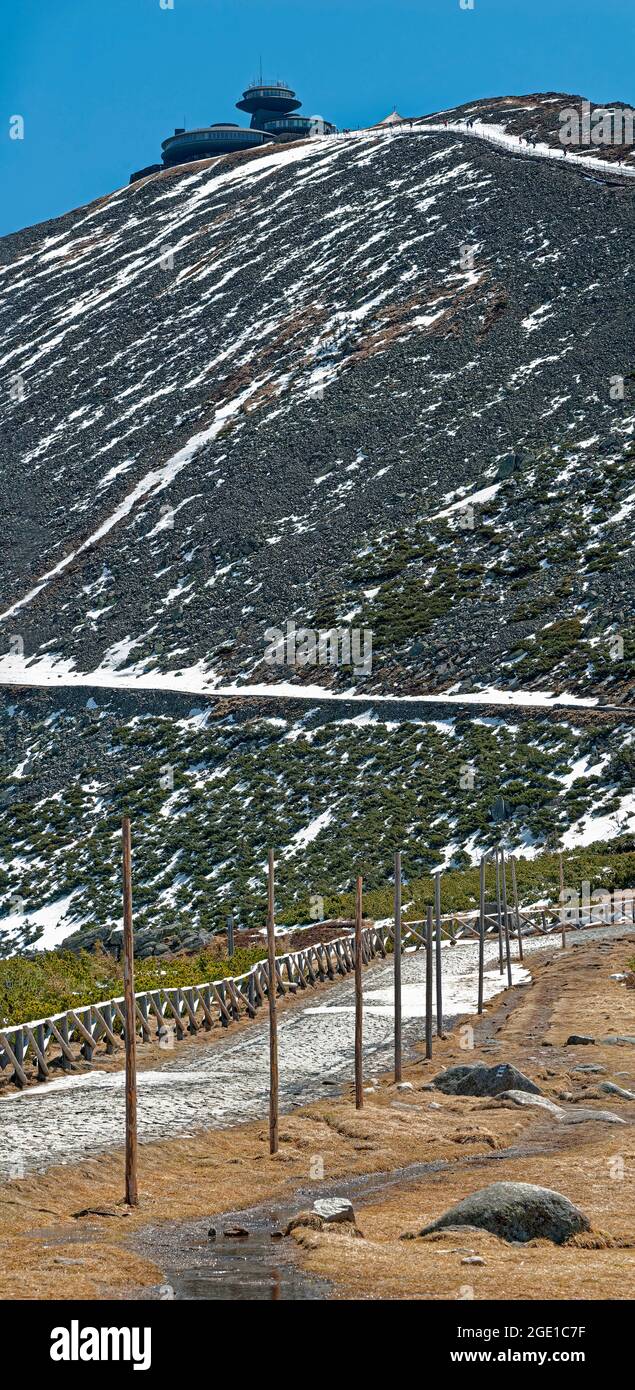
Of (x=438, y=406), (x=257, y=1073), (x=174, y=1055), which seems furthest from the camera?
(x=438, y=406)

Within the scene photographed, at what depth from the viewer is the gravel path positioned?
19891 millimetres

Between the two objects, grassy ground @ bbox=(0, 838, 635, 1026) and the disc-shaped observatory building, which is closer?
grassy ground @ bbox=(0, 838, 635, 1026)

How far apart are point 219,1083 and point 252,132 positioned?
527 feet

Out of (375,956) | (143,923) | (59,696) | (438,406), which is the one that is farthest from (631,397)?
(375,956)

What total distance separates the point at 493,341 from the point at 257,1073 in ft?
266

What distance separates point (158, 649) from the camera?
277 ft

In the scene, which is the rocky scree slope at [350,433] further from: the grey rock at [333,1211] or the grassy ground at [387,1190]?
the grey rock at [333,1211]

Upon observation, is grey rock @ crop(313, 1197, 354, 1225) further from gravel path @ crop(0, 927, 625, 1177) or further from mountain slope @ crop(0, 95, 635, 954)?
mountain slope @ crop(0, 95, 635, 954)

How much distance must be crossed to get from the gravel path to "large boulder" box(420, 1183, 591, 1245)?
5.59 m

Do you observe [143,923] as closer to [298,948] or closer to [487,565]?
[298,948]

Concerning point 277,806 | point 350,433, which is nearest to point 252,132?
point 350,433

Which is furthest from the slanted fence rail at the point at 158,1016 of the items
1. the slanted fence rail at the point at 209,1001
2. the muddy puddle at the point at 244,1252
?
the muddy puddle at the point at 244,1252

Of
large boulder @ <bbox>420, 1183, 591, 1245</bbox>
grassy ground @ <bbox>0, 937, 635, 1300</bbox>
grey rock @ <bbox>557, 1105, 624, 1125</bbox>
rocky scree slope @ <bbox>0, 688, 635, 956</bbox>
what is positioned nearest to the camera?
grassy ground @ <bbox>0, 937, 635, 1300</bbox>
